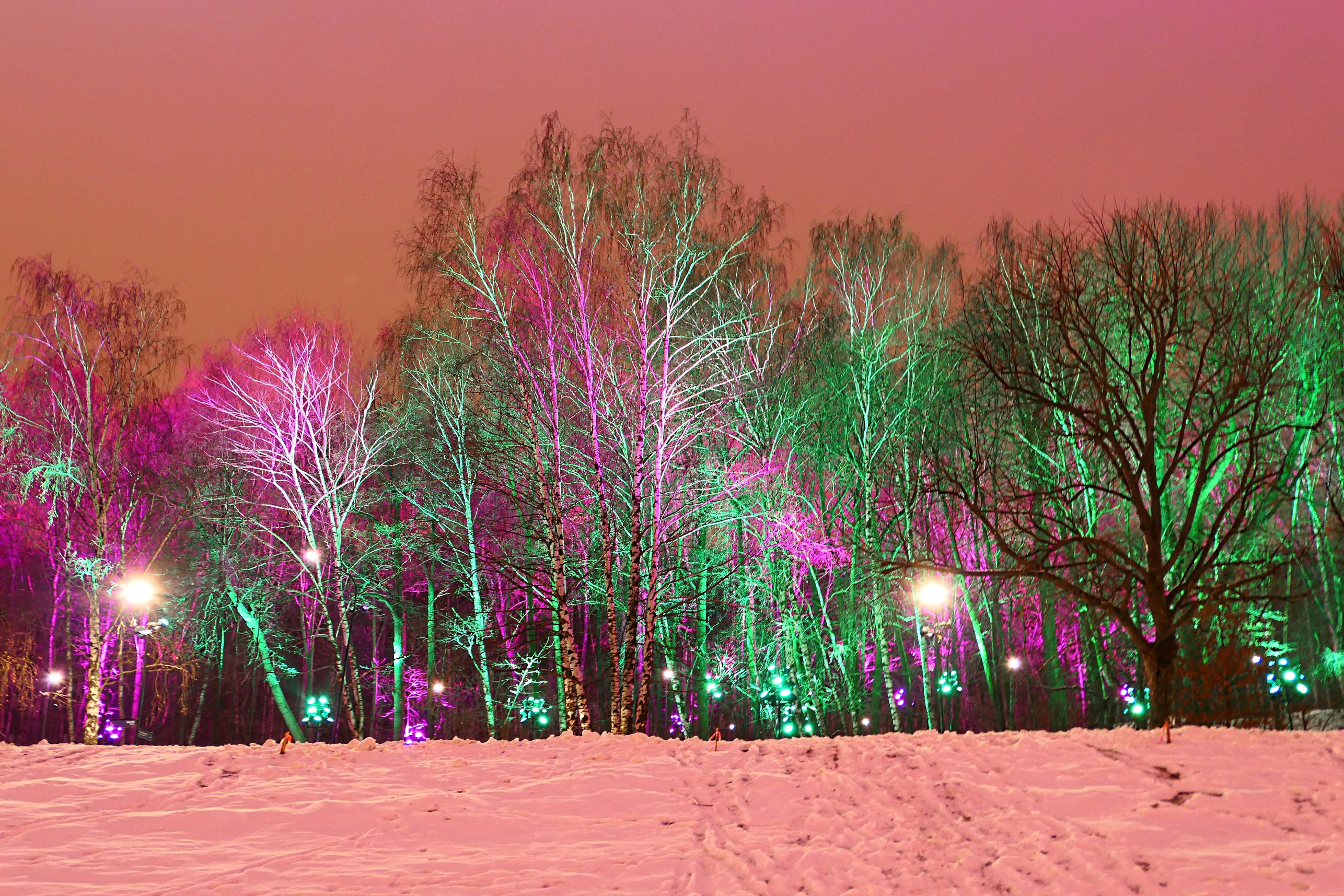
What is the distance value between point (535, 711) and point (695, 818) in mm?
14807

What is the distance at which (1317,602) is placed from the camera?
18.0m

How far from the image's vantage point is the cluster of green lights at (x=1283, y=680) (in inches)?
611

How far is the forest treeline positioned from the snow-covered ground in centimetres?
336

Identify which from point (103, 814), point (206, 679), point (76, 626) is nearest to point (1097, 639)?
point (103, 814)

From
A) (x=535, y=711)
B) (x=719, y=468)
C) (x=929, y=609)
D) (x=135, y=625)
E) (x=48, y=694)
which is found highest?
(x=719, y=468)

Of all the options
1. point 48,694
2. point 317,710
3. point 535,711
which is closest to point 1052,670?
point 535,711

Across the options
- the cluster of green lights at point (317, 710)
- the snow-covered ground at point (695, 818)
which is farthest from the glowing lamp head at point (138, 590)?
the cluster of green lights at point (317, 710)

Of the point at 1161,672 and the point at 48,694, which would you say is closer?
the point at 1161,672

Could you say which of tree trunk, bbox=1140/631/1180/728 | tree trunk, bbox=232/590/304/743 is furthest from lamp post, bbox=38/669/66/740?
tree trunk, bbox=1140/631/1180/728

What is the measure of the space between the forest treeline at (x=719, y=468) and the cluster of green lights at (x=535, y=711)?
41cm

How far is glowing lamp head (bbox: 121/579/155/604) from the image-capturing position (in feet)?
47.5

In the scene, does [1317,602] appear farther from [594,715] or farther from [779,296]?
[594,715]

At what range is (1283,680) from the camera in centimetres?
1545

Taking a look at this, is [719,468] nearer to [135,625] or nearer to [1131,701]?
[1131,701]
